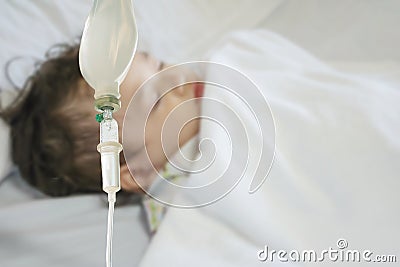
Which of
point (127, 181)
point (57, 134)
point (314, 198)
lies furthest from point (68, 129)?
point (314, 198)

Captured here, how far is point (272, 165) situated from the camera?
811 millimetres

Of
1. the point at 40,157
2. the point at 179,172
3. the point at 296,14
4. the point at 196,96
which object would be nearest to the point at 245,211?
the point at 179,172

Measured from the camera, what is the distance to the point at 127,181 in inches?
36.0

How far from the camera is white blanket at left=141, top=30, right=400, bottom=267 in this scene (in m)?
0.75

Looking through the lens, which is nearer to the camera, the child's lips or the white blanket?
the white blanket

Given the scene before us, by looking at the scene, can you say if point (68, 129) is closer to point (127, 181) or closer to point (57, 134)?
point (57, 134)

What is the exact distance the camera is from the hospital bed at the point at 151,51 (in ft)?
2.66

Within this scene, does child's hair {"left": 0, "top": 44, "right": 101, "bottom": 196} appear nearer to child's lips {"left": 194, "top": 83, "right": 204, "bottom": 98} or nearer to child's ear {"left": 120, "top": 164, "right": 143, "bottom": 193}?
child's ear {"left": 120, "top": 164, "right": 143, "bottom": 193}

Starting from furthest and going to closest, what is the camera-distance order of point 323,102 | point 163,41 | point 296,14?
point 296,14, point 163,41, point 323,102

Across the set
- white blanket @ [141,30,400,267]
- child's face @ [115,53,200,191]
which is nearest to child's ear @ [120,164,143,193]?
child's face @ [115,53,200,191]

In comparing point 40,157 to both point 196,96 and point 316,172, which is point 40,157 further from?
point 316,172

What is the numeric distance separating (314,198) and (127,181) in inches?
Answer: 13.1

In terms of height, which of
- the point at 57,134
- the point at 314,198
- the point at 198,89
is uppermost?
the point at 198,89

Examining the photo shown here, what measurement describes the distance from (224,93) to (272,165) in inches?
6.5
